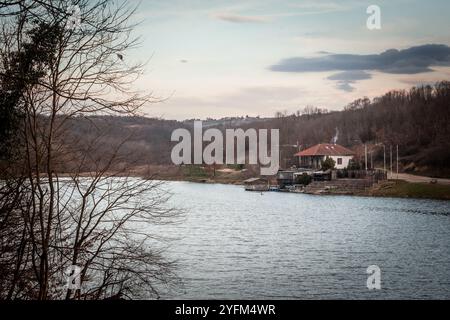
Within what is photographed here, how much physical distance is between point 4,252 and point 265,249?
20.0 m

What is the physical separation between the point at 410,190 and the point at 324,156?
25.4 meters

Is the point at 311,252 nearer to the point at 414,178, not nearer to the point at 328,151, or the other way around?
the point at 414,178

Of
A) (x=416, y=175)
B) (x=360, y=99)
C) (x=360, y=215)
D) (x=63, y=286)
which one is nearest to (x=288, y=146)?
(x=360, y=99)

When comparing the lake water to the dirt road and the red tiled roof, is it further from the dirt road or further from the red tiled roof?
the red tiled roof

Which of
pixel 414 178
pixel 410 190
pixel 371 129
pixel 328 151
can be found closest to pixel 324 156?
pixel 328 151

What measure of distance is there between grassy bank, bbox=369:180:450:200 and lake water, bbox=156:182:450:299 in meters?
5.91

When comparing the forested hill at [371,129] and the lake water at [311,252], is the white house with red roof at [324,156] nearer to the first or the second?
the forested hill at [371,129]

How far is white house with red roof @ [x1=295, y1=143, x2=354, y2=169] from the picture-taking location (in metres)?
79.4

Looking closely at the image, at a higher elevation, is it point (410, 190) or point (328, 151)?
point (328, 151)

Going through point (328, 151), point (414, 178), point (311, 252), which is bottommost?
point (311, 252)

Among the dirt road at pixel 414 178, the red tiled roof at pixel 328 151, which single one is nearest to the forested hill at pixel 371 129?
the dirt road at pixel 414 178

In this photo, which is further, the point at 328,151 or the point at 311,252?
the point at 328,151

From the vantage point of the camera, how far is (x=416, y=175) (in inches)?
2527

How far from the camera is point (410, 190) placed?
56.2m
